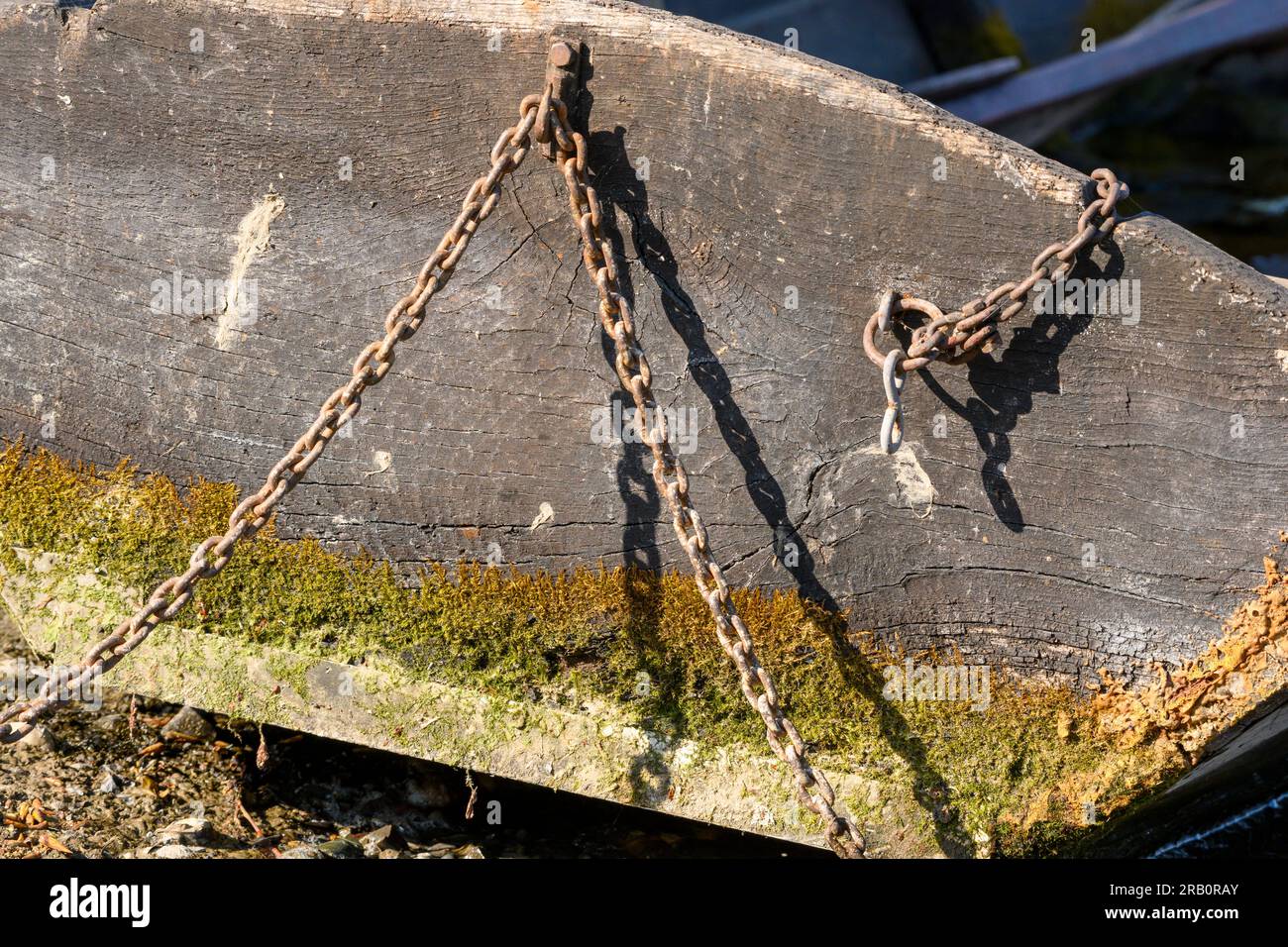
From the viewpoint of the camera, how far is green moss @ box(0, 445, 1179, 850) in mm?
2512

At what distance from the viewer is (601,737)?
263 cm

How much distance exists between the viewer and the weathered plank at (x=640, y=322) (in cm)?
225

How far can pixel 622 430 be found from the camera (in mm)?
2516

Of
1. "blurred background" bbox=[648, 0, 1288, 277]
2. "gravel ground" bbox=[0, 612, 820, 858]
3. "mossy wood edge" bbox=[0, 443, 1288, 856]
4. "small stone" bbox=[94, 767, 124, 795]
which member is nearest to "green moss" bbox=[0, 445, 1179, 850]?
"mossy wood edge" bbox=[0, 443, 1288, 856]

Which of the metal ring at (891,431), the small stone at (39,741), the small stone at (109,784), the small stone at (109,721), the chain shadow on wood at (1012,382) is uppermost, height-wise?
the chain shadow on wood at (1012,382)

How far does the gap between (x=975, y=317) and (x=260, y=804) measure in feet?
7.26

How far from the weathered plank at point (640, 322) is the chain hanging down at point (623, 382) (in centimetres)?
16

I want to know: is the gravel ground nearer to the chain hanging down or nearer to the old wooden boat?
the old wooden boat

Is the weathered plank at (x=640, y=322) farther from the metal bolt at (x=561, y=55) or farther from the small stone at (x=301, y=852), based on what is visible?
the small stone at (x=301, y=852)

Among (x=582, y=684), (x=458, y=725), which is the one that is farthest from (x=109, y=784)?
(x=582, y=684)

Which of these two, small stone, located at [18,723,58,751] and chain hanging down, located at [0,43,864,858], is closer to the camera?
chain hanging down, located at [0,43,864,858]

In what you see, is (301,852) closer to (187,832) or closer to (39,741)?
(187,832)

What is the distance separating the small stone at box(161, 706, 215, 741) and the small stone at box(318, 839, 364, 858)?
61 centimetres

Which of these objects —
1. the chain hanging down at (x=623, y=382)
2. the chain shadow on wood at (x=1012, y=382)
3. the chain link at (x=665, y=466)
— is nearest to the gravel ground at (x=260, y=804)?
the chain hanging down at (x=623, y=382)
